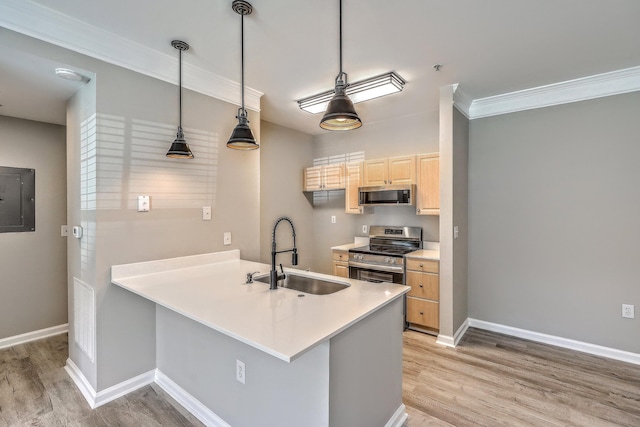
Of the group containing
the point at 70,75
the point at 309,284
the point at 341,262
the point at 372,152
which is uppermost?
the point at 70,75

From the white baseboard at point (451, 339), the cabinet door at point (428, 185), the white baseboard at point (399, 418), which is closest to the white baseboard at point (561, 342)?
the white baseboard at point (451, 339)

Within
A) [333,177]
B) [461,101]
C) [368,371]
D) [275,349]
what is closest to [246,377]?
[368,371]

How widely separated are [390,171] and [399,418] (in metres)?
2.68

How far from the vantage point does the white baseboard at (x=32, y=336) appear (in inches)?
123

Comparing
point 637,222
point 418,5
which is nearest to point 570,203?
point 637,222

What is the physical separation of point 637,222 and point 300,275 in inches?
120

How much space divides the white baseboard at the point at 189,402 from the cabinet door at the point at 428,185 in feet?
9.31

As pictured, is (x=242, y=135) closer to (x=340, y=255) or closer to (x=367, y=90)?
(x=367, y=90)

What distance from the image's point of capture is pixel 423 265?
340 centimetres

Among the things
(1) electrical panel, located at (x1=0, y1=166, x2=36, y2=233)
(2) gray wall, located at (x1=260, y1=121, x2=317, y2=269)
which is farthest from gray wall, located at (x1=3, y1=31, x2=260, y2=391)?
(2) gray wall, located at (x1=260, y1=121, x2=317, y2=269)

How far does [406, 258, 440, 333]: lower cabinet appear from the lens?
332 centimetres

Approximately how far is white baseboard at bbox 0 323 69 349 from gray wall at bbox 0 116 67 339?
38 millimetres

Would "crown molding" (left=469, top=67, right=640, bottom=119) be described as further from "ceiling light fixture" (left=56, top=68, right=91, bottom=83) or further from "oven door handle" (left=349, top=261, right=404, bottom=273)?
"ceiling light fixture" (left=56, top=68, right=91, bottom=83)

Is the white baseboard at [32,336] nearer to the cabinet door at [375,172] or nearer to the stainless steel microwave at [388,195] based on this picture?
the stainless steel microwave at [388,195]
